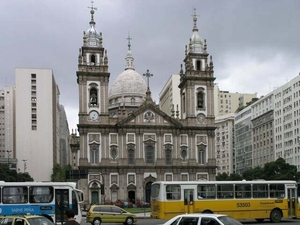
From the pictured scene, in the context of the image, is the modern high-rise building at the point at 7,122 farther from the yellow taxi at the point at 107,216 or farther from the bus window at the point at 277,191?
the bus window at the point at 277,191

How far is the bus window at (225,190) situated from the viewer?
32188 millimetres

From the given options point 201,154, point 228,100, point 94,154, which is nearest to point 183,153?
point 201,154

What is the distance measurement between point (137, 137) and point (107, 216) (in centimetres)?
4059

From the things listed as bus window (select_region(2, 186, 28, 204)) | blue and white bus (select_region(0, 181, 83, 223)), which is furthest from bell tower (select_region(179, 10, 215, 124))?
bus window (select_region(2, 186, 28, 204))

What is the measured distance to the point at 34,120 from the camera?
128875 millimetres

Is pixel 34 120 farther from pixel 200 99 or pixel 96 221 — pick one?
pixel 96 221

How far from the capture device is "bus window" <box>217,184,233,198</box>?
106 ft

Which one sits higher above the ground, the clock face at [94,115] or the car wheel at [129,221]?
the clock face at [94,115]

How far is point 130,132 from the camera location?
74.5 m

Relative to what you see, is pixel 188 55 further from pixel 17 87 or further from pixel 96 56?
pixel 17 87

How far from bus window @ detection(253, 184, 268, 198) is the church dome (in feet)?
201

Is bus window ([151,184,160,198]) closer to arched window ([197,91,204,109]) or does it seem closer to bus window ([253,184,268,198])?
bus window ([253,184,268,198])

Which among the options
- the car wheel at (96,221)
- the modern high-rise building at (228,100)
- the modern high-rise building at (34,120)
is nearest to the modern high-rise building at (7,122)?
the modern high-rise building at (34,120)

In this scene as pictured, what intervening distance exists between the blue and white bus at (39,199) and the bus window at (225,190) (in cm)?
892
